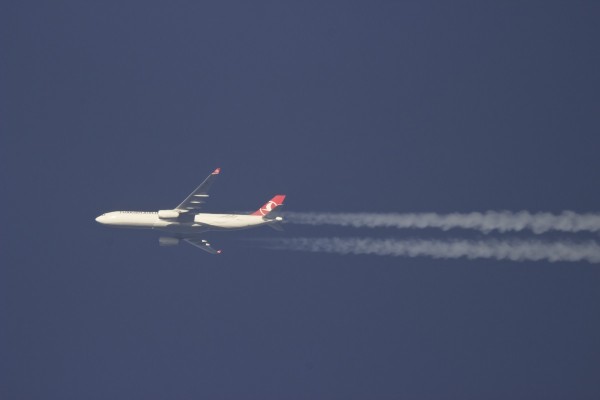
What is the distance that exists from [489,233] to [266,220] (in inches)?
651

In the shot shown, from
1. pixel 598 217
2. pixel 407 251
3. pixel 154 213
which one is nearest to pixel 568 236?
pixel 598 217

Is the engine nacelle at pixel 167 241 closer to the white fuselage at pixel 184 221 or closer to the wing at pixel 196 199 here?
the white fuselage at pixel 184 221

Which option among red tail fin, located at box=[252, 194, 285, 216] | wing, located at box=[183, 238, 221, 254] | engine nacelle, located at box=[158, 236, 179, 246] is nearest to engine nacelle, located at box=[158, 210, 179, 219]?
engine nacelle, located at box=[158, 236, 179, 246]

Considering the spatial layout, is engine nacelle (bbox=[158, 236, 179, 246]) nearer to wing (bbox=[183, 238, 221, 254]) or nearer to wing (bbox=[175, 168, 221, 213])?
wing (bbox=[183, 238, 221, 254])

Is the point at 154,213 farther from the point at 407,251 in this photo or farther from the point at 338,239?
the point at 407,251

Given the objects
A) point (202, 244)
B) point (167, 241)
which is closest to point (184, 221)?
point (167, 241)

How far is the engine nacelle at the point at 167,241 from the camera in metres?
75.1

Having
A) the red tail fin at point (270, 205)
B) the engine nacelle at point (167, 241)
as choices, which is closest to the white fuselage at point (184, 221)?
the red tail fin at point (270, 205)

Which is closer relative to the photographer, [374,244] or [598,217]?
[598,217]

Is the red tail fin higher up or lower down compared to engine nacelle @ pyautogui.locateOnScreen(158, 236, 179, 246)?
higher up

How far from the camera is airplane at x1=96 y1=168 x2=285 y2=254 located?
70688 mm

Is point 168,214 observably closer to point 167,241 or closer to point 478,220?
point 167,241

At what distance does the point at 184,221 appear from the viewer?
72188 mm

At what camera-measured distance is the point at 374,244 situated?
73062 millimetres
